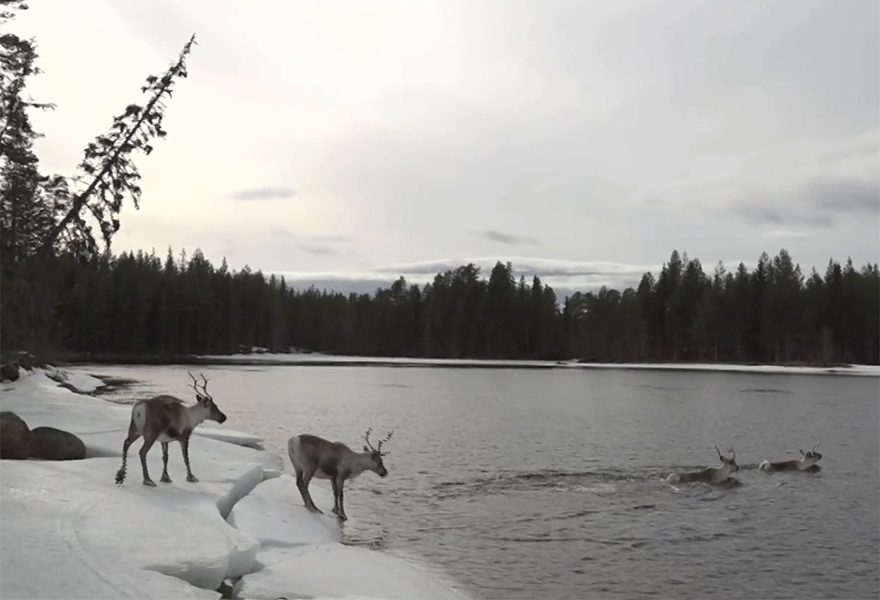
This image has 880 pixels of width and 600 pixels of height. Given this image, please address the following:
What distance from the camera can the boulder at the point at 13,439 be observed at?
14.9 metres

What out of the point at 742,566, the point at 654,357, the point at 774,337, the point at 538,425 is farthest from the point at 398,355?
the point at 742,566

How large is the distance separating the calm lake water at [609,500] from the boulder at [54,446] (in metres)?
5.81

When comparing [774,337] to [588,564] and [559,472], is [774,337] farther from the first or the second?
[588,564]

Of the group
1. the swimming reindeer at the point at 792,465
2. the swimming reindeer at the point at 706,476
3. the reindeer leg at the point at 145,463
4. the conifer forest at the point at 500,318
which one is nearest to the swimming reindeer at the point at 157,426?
the reindeer leg at the point at 145,463

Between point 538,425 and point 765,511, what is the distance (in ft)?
58.4

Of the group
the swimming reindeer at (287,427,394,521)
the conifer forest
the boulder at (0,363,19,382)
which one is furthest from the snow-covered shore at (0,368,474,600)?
the conifer forest

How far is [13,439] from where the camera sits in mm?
15070

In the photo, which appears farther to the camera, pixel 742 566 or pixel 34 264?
pixel 34 264

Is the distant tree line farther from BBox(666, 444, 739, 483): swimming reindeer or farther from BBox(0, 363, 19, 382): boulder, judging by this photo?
BBox(666, 444, 739, 483): swimming reindeer

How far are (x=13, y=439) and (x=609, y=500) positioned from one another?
13.1 m

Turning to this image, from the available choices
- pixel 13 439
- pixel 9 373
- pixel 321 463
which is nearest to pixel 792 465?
pixel 321 463

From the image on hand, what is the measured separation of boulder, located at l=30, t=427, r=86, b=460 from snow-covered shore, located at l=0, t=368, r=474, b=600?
2.39 ft

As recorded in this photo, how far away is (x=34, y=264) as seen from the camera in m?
35.5

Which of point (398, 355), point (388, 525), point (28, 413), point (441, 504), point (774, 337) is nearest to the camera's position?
point (388, 525)
